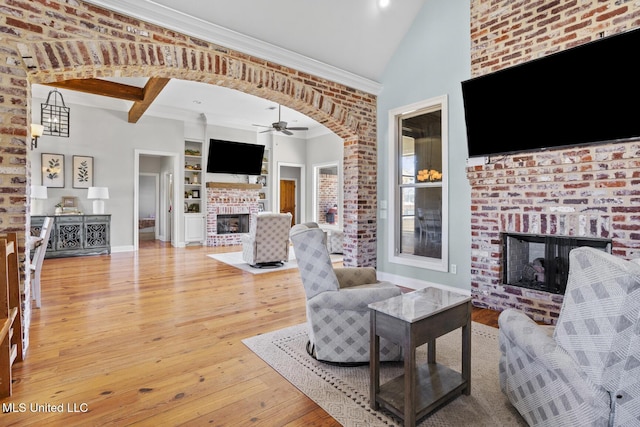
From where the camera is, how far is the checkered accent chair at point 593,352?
1.23m

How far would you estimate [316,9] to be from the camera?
3.80 meters

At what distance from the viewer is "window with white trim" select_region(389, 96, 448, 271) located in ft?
14.1

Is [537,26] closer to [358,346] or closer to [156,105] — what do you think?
[358,346]

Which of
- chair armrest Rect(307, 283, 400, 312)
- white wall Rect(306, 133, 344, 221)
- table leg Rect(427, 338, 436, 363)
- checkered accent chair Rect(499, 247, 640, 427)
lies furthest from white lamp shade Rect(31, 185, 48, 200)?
checkered accent chair Rect(499, 247, 640, 427)

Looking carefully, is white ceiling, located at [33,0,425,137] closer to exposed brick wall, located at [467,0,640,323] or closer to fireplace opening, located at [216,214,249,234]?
exposed brick wall, located at [467,0,640,323]

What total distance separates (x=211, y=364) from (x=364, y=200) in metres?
3.22

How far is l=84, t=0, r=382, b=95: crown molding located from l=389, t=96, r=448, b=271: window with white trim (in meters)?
0.88

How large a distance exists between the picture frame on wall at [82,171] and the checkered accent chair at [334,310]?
22.6 feet

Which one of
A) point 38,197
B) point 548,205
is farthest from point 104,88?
point 548,205

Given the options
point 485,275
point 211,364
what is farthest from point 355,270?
point 485,275

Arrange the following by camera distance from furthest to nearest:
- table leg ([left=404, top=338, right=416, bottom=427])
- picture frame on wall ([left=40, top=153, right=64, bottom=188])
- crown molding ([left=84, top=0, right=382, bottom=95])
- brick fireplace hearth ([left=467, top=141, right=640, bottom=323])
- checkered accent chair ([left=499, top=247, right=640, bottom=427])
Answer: picture frame on wall ([left=40, top=153, right=64, bottom=188]), crown molding ([left=84, top=0, right=382, bottom=95]), brick fireplace hearth ([left=467, top=141, right=640, bottom=323]), table leg ([left=404, top=338, right=416, bottom=427]), checkered accent chair ([left=499, top=247, right=640, bottom=427])

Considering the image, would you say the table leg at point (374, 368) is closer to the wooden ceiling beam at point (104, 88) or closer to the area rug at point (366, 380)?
the area rug at point (366, 380)

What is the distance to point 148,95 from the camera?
19.4 ft

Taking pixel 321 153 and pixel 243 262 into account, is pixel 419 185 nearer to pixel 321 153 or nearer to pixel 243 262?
pixel 243 262
